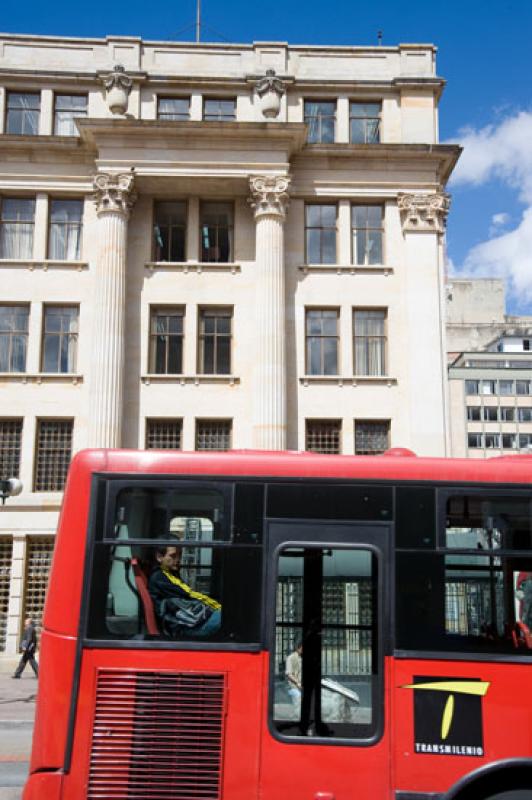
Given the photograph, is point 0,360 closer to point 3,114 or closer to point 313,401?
point 3,114

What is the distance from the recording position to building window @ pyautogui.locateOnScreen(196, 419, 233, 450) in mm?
25530

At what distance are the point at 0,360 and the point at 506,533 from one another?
22937 millimetres

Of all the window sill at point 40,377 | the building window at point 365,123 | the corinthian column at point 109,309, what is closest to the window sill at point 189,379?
the corinthian column at point 109,309

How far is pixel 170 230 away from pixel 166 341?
4192 millimetres

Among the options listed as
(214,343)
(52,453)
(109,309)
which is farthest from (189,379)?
(52,453)

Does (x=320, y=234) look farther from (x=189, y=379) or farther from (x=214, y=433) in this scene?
(x=214, y=433)

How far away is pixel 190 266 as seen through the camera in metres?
26.4

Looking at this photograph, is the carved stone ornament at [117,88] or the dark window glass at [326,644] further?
the carved stone ornament at [117,88]

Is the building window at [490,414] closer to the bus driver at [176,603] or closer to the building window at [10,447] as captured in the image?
the building window at [10,447]

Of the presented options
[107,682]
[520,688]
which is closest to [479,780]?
[520,688]

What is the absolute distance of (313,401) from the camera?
25656mm

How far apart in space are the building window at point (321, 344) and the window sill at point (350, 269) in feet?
5.36

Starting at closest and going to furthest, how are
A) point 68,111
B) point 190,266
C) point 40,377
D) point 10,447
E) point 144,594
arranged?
point 144,594
point 10,447
point 40,377
point 190,266
point 68,111

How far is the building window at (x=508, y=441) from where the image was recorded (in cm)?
7856
